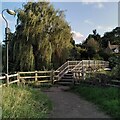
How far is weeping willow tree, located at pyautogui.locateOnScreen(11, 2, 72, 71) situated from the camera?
70.0ft

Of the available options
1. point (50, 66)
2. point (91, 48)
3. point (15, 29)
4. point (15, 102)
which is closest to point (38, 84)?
point (50, 66)

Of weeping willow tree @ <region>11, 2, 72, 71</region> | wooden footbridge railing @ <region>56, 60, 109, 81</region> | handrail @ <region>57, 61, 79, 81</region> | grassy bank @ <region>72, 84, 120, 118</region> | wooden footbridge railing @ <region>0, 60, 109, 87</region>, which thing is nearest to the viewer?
grassy bank @ <region>72, 84, 120, 118</region>

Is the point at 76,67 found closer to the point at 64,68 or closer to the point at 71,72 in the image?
the point at 64,68

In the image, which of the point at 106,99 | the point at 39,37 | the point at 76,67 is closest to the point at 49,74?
the point at 39,37

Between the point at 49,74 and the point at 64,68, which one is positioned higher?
the point at 64,68

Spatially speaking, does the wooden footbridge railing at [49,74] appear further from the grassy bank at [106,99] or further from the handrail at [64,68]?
the grassy bank at [106,99]

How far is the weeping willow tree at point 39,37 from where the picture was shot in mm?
21344

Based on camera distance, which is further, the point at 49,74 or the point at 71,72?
the point at 71,72

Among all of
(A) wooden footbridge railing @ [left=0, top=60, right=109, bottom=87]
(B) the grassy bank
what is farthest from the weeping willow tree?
(B) the grassy bank

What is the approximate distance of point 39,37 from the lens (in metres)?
21.5

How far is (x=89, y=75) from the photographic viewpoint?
16.2m

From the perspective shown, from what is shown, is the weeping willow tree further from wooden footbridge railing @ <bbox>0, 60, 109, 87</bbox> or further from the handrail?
wooden footbridge railing @ <bbox>0, 60, 109, 87</bbox>

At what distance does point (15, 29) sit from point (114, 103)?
14471mm

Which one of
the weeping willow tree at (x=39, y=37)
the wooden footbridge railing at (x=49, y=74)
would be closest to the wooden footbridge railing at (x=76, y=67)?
the wooden footbridge railing at (x=49, y=74)
